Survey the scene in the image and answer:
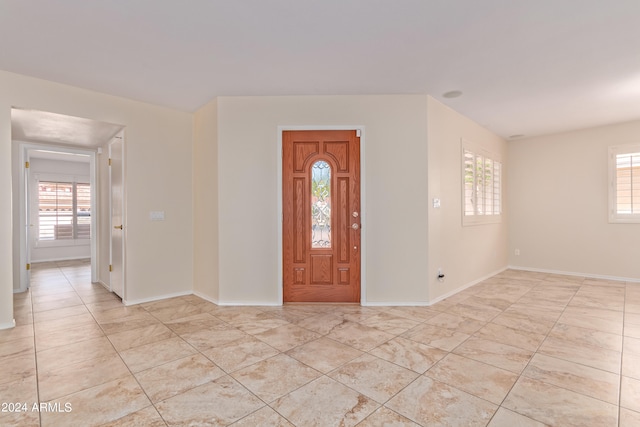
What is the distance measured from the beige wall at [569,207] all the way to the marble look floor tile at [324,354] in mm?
5175

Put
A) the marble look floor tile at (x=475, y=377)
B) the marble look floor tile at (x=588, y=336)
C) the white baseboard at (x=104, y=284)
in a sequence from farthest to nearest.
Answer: the white baseboard at (x=104, y=284) → the marble look floor tile at (x=588, y=336) → the marble look floor tile at (x=475, y=377)

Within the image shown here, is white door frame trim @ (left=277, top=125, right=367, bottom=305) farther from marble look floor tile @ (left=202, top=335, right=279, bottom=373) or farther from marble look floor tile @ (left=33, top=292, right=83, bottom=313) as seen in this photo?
marble look floor tile @ (left=33, top=292, right=83, bottom=313)

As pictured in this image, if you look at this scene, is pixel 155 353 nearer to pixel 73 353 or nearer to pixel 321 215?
pixel 73 353

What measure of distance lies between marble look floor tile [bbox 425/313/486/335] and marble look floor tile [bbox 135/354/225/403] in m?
2.20

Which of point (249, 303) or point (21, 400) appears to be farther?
point (249, 303)

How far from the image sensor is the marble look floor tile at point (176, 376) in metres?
1.99

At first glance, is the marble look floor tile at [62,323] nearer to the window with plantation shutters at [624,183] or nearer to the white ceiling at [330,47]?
the white ceiling at [330,47]

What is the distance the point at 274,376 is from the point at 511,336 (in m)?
2.25

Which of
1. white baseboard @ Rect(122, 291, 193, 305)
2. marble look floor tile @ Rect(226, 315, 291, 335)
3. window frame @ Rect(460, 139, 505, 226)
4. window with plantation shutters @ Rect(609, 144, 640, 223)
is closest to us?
marble look floor tile @ Rect(226, 315, 291, 335)

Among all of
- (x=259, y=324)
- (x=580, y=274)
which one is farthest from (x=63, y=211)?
(x=580, y=274)

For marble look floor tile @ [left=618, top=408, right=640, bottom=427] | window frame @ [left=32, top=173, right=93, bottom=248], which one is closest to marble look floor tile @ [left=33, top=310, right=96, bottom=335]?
marble look floor tile @ [left=618, top=408, right=640, bottom=427]

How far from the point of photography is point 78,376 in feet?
7.12

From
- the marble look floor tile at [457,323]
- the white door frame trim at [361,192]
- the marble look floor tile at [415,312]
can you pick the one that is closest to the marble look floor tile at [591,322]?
the marble look floor tile at [457,323]

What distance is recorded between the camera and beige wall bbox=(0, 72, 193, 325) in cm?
348
